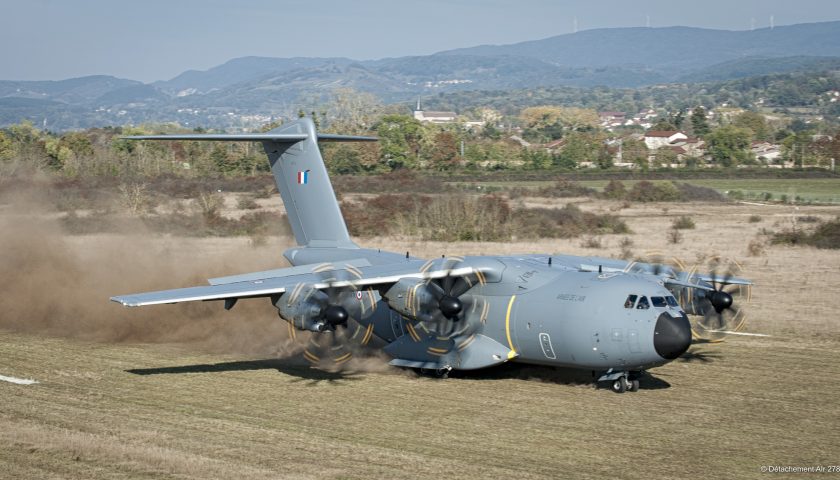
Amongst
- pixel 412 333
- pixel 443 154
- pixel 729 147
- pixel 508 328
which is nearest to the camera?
pixel 508 328

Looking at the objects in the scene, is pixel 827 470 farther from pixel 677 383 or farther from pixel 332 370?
pixel 332 370

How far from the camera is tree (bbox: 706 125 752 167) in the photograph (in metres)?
99.2

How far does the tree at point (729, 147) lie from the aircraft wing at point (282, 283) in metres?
83.8

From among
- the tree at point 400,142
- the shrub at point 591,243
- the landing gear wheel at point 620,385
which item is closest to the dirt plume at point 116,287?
the landing gear wheel at point 620,385

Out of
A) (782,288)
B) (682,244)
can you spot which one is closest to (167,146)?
(682,244)

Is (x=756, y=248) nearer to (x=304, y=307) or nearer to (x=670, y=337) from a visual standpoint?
(x=670, y=337)

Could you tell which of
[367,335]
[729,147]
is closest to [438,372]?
[367,335]

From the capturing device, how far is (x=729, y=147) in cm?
10556

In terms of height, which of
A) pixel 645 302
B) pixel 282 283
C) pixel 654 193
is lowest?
pixel 654 193

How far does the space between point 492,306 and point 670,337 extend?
398 centimetres

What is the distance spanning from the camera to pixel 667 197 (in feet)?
219

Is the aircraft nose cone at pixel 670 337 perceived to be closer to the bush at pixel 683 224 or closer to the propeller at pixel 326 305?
the propeller at pixel 326 305

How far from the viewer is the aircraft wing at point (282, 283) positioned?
18625mm

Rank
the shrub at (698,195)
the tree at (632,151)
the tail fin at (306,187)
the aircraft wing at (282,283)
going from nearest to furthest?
the aircraft wing at (282,283) < the tail fin at (306,187) < the shrub at (698,195) < the tree at (632,151)
